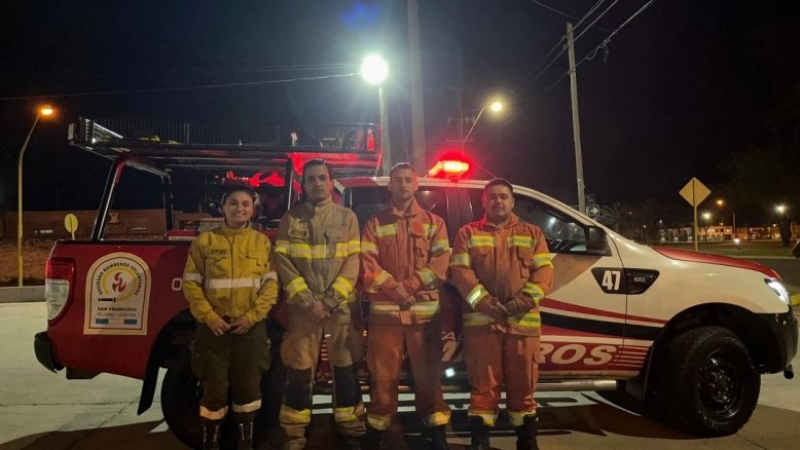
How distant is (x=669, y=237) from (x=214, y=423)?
112530 millimetres

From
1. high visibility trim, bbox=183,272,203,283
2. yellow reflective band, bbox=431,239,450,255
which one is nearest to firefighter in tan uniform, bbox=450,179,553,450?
yellow reflective band, bbox=431,239,450,255

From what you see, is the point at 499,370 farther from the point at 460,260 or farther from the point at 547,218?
the point at 547,218

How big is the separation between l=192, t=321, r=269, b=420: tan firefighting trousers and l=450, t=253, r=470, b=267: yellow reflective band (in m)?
1.37

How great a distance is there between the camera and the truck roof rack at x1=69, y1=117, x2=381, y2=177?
4.68m

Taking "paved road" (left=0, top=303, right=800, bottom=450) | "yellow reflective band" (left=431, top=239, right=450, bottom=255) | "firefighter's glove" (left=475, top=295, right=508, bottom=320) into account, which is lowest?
"paved road" (left=0, top=303, right=800, bottom=450)

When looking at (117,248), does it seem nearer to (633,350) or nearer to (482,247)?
(482,247)

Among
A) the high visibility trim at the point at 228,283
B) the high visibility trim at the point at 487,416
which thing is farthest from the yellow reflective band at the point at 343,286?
the high visibility trim at the point at 487,416

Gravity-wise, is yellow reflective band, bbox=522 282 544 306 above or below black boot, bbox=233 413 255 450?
above

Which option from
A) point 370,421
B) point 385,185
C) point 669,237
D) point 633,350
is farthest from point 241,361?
point 669,237

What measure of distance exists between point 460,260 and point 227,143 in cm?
239

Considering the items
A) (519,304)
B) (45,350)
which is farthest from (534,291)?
(45,350)

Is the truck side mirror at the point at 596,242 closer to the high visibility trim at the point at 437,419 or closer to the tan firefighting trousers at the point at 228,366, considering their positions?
the high visibility trim at the point at 437,419

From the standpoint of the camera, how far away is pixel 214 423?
153 inches

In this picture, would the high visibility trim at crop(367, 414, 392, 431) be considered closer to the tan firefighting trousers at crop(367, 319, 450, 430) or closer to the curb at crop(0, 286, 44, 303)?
the tan firefighting trousers at crop(367, 319, 450, 430)
